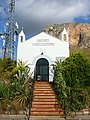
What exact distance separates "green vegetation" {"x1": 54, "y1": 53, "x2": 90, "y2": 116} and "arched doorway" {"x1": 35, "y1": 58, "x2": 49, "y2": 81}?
20.3ft

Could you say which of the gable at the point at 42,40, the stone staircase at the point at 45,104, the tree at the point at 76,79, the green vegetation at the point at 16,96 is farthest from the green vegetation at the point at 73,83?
the gable at the point at 42,40

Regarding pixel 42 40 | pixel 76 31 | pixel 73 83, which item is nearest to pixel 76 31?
pixel 76 31

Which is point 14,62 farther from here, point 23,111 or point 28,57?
point 23,111

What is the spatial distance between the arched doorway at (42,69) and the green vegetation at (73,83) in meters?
6.20

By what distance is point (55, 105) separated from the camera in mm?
19469

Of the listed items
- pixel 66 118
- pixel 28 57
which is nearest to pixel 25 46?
pixel 28 57

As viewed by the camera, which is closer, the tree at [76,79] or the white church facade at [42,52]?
the tree at [76,79]

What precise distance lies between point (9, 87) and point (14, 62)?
10415 mm

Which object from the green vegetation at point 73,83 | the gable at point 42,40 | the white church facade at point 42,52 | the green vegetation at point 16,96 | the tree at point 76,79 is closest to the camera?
the green vegetation at point 16,96

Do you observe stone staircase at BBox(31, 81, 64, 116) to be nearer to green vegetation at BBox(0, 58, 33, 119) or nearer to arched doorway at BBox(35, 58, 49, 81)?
green vegetation at BBox(0, 58, 33, 119)

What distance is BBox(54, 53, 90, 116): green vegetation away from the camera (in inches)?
753

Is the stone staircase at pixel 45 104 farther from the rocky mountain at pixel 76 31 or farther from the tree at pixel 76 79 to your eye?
the rocky mountain at pixel 76 31

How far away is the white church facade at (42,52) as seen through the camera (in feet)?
98.9

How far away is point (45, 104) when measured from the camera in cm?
1958
